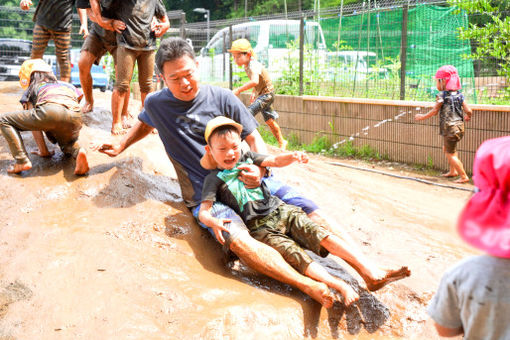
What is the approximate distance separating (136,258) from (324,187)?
A: 8.24 feet

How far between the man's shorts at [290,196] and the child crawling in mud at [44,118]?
5.35 feet

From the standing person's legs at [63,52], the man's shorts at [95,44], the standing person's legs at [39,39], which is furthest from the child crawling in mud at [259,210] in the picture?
the standing person's legs at [39,39]

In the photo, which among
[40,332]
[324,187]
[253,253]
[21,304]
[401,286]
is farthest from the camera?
[324,187]

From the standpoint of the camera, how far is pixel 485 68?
27.7 ft

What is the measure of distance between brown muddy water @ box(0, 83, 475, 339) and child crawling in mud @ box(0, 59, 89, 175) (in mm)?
153

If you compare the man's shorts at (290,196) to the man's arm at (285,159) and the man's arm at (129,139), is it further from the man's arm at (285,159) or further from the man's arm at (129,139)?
the man's arm at (129,139)

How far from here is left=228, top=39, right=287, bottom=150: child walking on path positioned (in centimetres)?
772

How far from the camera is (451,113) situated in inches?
300

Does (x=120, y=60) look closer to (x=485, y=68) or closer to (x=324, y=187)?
(x=324, y=187)

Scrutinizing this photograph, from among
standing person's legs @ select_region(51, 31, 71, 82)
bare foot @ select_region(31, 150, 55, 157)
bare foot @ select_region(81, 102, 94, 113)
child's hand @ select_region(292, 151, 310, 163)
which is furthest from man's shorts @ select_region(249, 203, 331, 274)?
standing person's legs @ select_region(51, 31, 71, 82)

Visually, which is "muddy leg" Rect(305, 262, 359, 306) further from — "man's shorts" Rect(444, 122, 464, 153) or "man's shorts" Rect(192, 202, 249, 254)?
"man's shorts" Rect(444, 122, 464, 153)

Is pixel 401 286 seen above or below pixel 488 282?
below

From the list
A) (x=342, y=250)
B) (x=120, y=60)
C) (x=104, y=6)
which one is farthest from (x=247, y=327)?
(x=104, y=6)

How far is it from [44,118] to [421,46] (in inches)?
262
